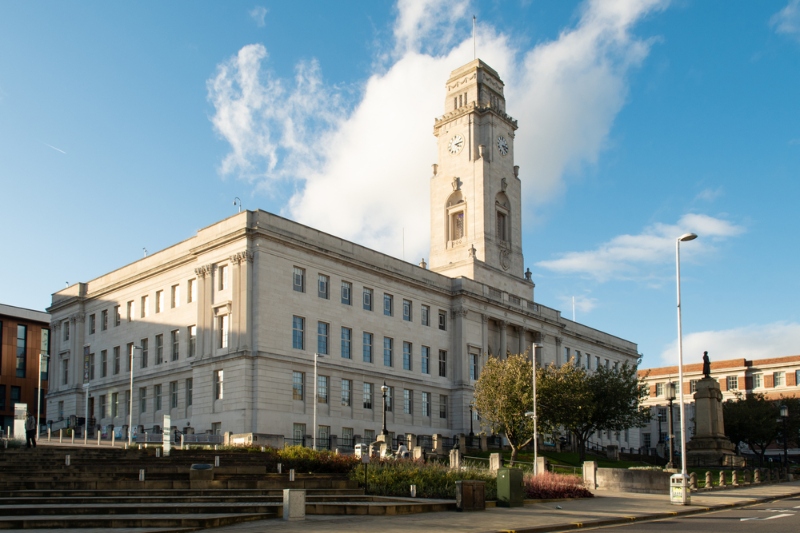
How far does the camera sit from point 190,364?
61.2m

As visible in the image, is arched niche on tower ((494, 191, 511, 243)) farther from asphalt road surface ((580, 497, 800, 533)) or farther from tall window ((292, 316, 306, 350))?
asphalt road surface ((580, 497, 800, 533))

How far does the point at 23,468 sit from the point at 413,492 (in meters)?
14.8

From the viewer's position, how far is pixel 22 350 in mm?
86438

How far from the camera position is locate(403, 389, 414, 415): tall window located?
67.7 meters

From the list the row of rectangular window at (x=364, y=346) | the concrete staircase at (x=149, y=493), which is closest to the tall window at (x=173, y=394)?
the row of rectangular window at (x=364, y=346)

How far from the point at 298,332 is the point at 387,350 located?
33.7ft

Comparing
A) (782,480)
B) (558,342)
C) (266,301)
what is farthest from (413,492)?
(558,342)

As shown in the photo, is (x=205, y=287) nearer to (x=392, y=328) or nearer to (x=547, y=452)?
(x=392, y=328)

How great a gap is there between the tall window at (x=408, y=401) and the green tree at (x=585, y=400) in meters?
11.6

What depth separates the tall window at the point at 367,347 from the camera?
213 feet

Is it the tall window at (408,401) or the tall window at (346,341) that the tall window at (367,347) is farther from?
the tall window at (408,401)

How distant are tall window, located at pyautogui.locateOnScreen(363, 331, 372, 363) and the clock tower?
1802 centimetres

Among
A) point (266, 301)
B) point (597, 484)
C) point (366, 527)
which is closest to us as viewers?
point (366, 527)

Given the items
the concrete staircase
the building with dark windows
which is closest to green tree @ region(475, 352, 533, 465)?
the concrete staircase
